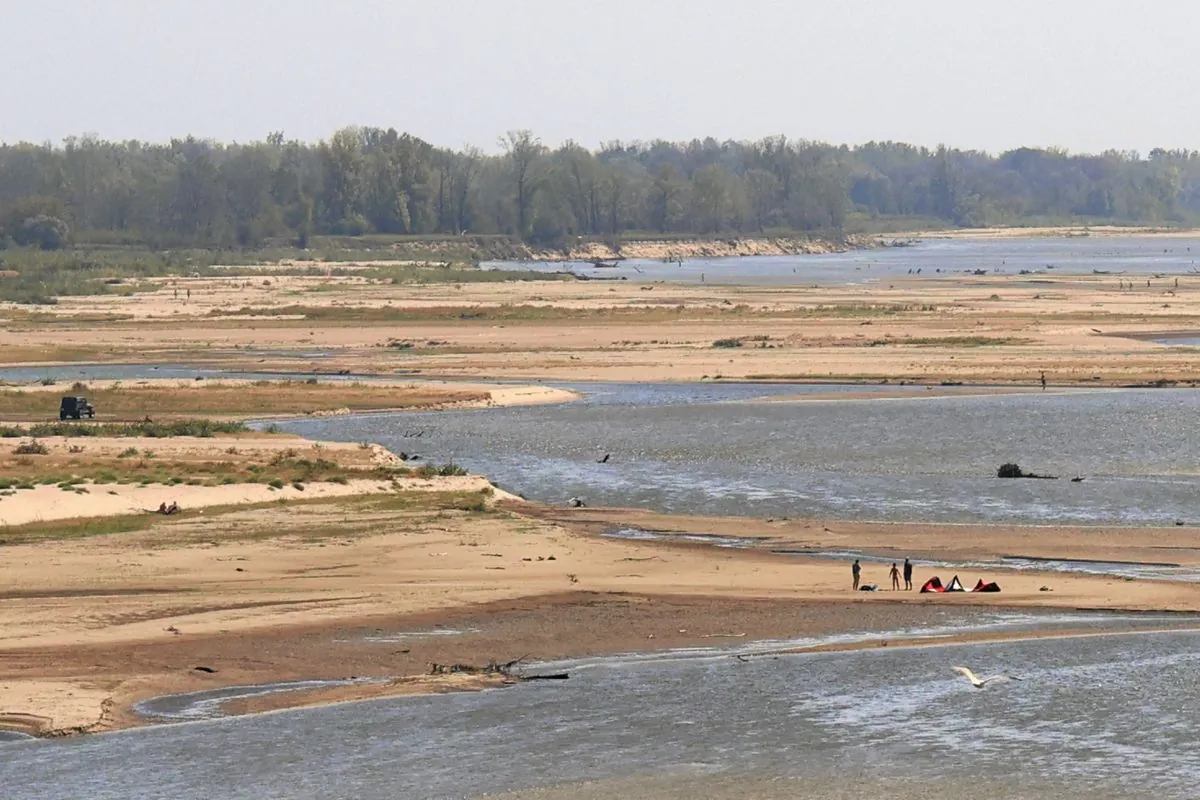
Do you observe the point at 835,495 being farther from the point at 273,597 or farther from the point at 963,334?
the point at 963,334

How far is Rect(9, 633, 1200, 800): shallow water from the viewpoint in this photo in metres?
22.1

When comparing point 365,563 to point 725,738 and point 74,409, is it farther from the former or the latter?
point 74,409

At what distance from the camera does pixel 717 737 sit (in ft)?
78.3

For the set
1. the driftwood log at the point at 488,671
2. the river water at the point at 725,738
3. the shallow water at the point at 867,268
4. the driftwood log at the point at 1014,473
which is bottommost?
the river water at the point at 725,738

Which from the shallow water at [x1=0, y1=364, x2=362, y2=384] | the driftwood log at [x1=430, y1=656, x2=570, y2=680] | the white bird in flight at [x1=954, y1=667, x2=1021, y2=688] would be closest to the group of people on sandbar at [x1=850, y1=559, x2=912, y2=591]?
the white bird in flight at [x1=954, y1=667, x2=1021, y2=688]

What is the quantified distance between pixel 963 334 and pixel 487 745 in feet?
211

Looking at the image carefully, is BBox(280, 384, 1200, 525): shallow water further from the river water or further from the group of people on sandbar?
the river water

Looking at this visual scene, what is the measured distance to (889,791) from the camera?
21.9 m

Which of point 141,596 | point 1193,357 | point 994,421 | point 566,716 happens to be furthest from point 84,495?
point 1193,357

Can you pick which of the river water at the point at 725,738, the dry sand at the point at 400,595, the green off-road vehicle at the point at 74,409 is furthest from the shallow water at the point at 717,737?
the green off-road vehicle at the point at 74,409

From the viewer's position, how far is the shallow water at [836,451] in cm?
4181

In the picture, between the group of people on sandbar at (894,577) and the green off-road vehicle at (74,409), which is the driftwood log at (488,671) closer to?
the group of people on sandbar at (894,577)

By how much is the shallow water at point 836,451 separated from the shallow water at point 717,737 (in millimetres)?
13238

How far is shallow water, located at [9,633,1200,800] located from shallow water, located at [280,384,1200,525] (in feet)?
43.4
